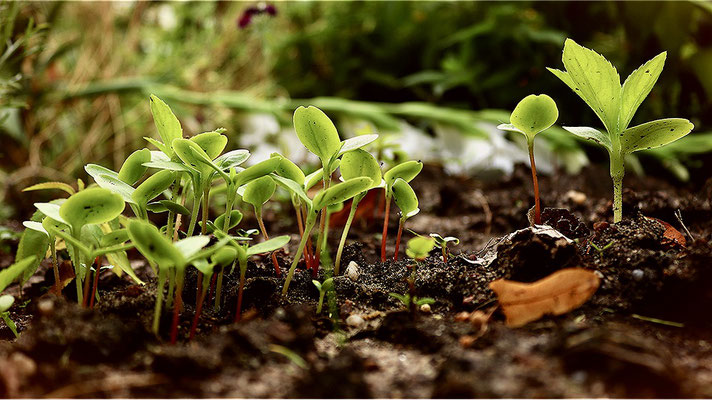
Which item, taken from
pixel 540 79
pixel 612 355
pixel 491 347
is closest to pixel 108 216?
pixel 491 347

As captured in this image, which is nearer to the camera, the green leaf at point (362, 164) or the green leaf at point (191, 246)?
the green leaf at point (191, 246)

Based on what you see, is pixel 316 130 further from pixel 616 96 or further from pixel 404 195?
pixel 616 96

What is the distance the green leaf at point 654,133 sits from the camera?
781mm

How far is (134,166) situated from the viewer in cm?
80

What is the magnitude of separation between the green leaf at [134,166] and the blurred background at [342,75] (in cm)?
75

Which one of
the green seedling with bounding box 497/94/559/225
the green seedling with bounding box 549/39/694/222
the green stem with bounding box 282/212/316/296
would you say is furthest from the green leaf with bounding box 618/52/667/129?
the green stem with bounding box 282/212/316/296

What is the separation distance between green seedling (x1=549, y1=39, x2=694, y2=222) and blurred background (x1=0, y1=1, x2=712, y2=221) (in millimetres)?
661

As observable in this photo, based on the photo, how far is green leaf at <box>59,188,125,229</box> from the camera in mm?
647

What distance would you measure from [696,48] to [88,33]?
9.02ft

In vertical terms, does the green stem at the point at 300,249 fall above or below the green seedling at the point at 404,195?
below

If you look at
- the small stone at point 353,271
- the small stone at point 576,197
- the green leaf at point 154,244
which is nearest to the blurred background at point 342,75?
the small stone at point 576,197

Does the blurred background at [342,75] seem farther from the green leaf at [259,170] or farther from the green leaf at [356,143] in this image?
the green leaf at [259,170]

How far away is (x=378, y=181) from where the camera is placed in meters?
0.84

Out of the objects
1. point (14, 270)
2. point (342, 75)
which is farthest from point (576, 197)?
point (342, 75)
